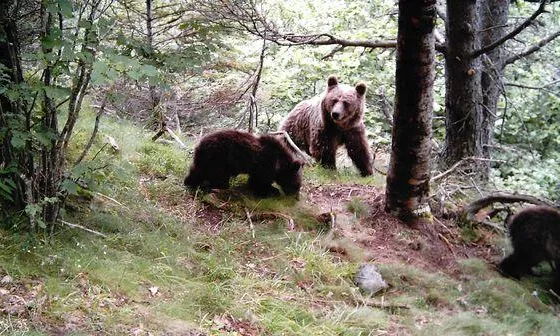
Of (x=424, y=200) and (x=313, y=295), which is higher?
(x=424, y=200)

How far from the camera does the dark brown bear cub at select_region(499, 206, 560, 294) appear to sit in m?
5.32

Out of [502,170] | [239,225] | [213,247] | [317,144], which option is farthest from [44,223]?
[502,170]

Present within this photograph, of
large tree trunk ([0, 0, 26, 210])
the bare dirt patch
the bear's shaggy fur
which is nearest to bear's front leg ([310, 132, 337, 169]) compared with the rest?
the bear's shaggy fur

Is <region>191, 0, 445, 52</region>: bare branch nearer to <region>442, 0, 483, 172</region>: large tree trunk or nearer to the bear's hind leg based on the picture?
<region>442, 0, 483, 172</region>: large tree trunk

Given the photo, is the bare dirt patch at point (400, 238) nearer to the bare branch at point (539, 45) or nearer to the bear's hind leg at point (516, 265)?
the bear's hind leg at point (516, 265)

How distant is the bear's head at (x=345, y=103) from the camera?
8.05m

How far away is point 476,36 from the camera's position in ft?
23.2

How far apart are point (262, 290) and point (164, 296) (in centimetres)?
83

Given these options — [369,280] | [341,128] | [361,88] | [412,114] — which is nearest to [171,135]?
[341,128]

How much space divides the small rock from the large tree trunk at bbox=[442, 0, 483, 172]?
10.9ft

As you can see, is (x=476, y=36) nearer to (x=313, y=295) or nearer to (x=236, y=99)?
(x=236, y=99)

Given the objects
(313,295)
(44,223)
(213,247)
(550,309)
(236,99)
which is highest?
(236,99)

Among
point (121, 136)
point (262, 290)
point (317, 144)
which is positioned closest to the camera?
point (262, 290)

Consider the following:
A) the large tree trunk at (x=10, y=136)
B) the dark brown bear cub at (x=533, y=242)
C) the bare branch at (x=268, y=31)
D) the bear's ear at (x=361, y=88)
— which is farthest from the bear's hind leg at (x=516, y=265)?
the large tree trunk at (x=10, y=136)
